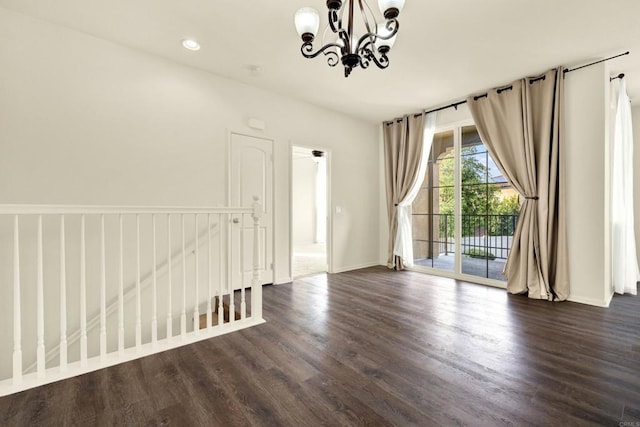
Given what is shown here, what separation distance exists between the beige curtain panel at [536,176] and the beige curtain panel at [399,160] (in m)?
1.23

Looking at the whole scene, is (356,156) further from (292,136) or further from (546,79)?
(546,79)

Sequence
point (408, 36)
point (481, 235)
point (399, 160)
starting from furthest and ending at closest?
point (399, 160) < point (481, 235) < point (408, 36)

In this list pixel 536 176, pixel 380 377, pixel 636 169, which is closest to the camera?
pixel 380 377

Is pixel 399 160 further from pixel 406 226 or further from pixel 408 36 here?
pixel 408 36

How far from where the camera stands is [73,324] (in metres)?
2.63

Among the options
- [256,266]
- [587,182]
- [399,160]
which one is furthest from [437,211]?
[256,266]

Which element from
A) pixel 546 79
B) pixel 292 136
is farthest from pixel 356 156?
pixel 546 79

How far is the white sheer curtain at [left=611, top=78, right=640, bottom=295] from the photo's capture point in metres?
3.45

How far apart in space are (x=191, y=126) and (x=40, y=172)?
4.64 ft

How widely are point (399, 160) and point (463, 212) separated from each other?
1346 mm

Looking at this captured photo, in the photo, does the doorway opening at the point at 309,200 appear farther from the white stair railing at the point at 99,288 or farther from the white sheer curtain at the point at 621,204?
the white sheer curtain at the point at 621,204

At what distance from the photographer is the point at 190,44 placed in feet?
9.36

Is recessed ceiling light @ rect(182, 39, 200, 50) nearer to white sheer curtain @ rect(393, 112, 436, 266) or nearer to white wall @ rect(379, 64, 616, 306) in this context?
white sheer curtain @ rect(393, 112, 436, 266)

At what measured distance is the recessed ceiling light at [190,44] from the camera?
9.21 ft
